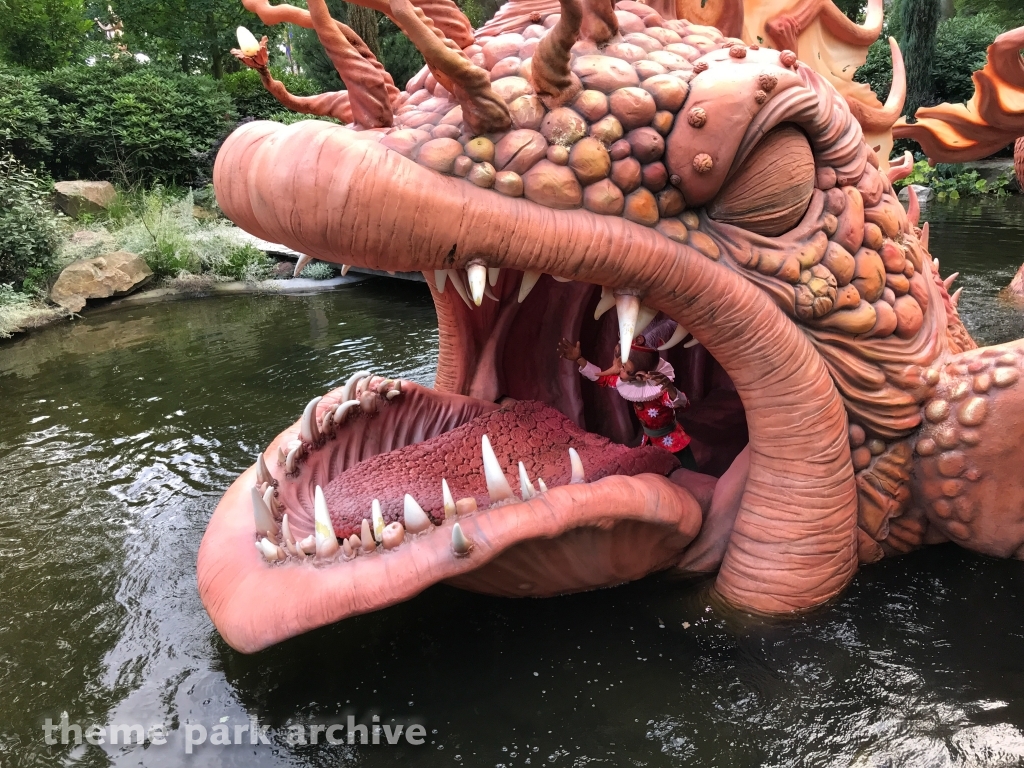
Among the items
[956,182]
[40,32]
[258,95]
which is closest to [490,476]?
[956,182]

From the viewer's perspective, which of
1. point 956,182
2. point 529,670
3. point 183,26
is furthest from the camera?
point 183,26

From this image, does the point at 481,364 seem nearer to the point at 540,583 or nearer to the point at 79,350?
the point at 540,583

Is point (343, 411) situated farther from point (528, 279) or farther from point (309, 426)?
point (528, 279)

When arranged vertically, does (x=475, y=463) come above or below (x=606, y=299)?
below

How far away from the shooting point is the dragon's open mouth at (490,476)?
1.53 meters

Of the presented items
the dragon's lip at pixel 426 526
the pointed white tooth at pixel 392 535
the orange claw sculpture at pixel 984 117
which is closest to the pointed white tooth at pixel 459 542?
the dragon's lip at pixel 426 526

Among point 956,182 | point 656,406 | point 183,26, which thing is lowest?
point 956,182

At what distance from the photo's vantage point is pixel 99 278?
890 centimetres

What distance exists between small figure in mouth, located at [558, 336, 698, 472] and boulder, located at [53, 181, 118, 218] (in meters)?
12.7

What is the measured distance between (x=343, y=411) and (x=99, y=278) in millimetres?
8255

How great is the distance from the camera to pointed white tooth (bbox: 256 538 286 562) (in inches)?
63.1

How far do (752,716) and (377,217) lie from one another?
51.0 inches

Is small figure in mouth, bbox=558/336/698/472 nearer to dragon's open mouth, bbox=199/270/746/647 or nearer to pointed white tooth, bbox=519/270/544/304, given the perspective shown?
dragon's open mouth, bbox=199/270/746/647

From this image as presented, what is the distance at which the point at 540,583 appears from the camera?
1798 millimetres
